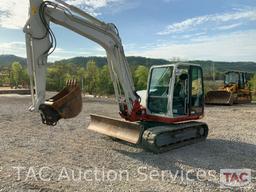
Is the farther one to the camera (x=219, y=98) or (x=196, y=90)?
(x=219, y=98)

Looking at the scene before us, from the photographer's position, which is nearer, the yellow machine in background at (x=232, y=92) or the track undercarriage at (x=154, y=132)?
the track undercarriage at (x=154, y=132)

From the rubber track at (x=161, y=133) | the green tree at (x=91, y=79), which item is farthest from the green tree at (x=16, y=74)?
the rubber track at (x=161, y=133)

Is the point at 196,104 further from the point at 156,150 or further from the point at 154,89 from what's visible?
the point at 156,150

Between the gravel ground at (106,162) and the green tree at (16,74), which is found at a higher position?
the green tree at (16,74)

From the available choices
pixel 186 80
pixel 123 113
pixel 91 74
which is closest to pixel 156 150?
pixel 123 113

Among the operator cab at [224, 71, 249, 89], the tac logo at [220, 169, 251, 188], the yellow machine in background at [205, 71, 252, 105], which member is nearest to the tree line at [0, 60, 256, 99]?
the operator cab at [224, 71, 249, 89]

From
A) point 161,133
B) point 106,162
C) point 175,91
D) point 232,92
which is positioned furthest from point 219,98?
point 106,162

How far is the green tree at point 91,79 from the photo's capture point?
1491 inches

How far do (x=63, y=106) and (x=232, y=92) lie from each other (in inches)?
602

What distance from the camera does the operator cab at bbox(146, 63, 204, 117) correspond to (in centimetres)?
831

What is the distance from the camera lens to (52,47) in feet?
23.6

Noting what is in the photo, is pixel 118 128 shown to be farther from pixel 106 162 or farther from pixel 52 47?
pixel 52 47

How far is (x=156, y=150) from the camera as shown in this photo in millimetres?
7695

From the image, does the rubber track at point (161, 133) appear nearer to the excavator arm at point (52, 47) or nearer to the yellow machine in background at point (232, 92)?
the excavator arm at point (52, 47)
